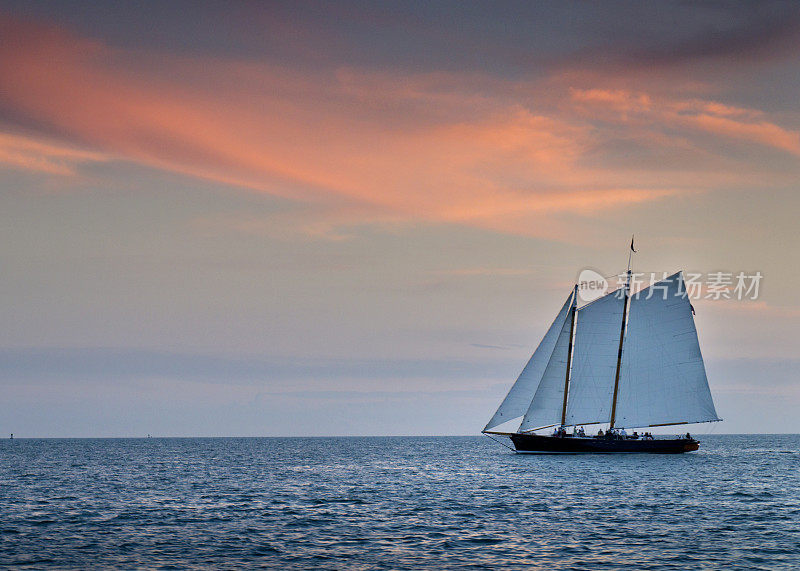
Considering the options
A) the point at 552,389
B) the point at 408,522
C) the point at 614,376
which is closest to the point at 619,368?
the point at 614,376

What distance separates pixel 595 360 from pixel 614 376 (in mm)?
4077

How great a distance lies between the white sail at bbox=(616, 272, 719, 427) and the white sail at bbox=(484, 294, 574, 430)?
9854 mm

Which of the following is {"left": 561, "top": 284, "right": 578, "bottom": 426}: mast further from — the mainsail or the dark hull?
the dark hull

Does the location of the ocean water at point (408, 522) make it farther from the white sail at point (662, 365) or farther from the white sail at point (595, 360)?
the white sail at point (595, 360)

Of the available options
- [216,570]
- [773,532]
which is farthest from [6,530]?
[773,532]

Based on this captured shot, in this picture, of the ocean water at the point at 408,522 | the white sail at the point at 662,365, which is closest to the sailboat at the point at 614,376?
the white sail at the point at 662,365

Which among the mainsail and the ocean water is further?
the mainsail

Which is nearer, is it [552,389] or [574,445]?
[552,389]

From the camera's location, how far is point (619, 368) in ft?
394

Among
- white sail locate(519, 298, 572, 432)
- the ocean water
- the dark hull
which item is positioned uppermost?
white sail locate(519, 298, 572, 432)

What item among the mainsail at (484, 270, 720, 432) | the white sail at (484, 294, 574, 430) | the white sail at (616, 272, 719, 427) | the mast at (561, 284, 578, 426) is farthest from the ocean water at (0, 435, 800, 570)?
the mast at (561, 284, 578, 426)

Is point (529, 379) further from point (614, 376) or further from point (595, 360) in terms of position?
point (614, 376)

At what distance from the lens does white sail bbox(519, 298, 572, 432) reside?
4547 inches

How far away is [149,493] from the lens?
71188 mm
